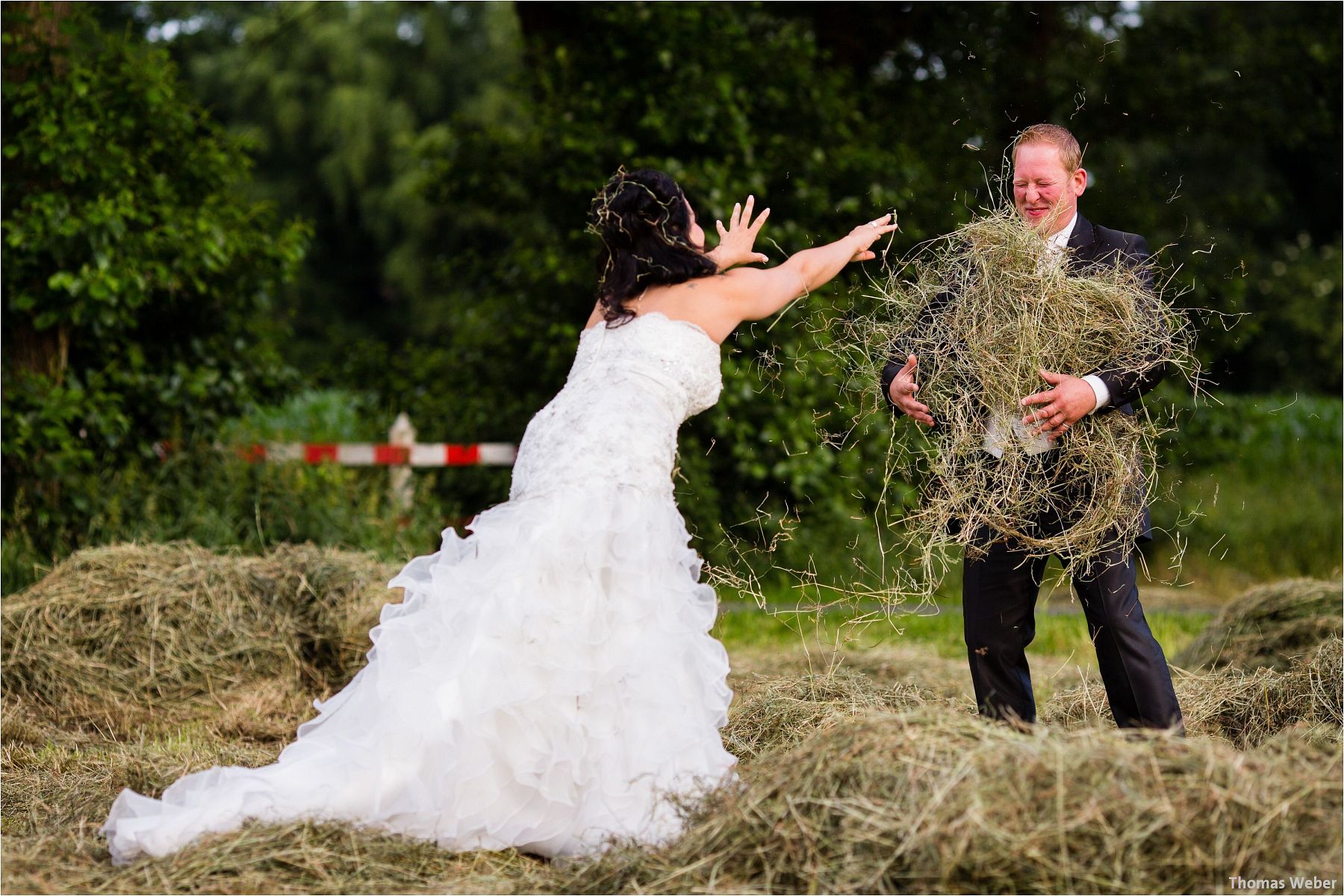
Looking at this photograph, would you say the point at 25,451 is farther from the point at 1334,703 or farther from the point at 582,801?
the point at 1334,703

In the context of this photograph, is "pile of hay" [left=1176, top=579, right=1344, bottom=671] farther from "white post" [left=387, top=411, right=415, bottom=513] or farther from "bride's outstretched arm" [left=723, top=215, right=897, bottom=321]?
"white post" [left=387, top=411, right=415, bottom=513]

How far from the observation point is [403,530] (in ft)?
26.5

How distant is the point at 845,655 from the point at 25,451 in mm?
4528

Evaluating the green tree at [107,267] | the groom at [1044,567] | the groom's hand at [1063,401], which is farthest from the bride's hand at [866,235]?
the green tree at [107,267]

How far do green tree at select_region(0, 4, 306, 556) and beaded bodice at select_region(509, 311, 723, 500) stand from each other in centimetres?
398

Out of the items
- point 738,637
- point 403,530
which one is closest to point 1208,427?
point 738,637

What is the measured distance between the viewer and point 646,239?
4289 millimetres

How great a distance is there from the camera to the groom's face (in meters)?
4.22

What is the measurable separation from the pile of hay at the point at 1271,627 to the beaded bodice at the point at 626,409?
9.61 feet

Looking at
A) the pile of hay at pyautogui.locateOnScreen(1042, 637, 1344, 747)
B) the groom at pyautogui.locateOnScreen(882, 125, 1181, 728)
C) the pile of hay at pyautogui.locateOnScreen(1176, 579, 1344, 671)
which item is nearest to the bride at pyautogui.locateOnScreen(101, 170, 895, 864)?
the groom at pyautogui.locateOnScreen(882, 125, 1181, 728)

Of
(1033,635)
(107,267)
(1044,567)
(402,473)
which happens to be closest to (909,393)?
(1044,567)

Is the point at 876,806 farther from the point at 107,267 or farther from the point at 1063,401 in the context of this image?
the point at 107,267

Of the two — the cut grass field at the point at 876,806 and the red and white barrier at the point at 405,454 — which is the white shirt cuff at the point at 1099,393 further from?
A: the red and white barrier at the point at 405,454

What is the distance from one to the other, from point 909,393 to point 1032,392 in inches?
15.2
